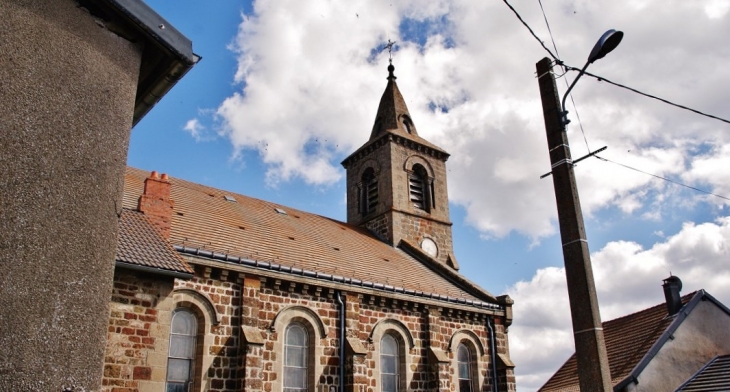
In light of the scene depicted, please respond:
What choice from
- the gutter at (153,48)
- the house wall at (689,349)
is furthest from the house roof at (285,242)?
the gutter at (153,48)

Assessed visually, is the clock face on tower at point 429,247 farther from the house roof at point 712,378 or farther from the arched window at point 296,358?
the house roof at point 712,378

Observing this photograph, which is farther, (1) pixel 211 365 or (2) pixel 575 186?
(1) pixel 211 365

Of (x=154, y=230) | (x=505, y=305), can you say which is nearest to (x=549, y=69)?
(x=154, y=230)

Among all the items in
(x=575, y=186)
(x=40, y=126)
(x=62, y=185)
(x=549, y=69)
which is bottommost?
(x=62, y=185)

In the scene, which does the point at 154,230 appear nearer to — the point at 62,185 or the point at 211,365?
the point at 211,365

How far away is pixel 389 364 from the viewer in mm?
17188

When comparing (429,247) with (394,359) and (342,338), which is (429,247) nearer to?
(394,359)

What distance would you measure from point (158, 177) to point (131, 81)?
7.73 meters

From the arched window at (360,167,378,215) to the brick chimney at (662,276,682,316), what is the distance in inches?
449

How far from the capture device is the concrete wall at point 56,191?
4230 millimetres

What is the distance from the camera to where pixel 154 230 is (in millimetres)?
12289

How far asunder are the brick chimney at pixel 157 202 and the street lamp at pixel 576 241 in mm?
7965

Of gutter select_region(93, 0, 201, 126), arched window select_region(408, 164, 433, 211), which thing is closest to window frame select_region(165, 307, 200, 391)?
gutter select_region(93, 0, 201, 126)

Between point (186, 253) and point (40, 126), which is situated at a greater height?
point (186, 253)
